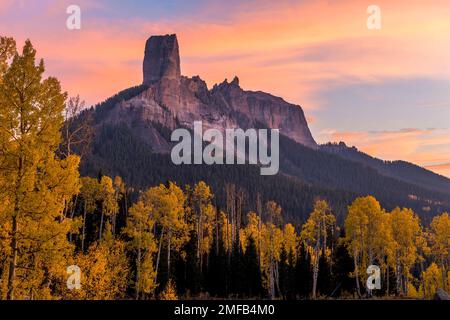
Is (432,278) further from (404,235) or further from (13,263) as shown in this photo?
(13,263)

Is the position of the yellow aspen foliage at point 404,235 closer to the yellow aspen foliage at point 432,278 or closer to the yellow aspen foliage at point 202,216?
the yellow aspen foliage at point 432,278

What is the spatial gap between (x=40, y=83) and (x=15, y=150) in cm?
310

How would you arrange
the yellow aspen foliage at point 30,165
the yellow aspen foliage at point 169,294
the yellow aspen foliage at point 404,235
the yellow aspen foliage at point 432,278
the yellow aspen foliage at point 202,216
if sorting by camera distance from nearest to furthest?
the yellow aspen foliage at point 30,165 < the yellow aspen foliage at point 169,294 < the yellow aspen foliage at point 404,235 < the yellow aspen foliage at point 202,216 < the yellow aspen foliage at point 432,278

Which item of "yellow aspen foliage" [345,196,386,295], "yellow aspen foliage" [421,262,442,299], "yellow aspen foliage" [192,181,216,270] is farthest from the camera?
"yellow aspen foliage" [421,262,442,299]

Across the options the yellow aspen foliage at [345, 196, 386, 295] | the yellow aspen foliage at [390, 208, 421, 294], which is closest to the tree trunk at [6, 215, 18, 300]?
the yellow aspen foliage at [345, 196, 386, 295]

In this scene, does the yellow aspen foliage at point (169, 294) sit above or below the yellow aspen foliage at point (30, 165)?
below

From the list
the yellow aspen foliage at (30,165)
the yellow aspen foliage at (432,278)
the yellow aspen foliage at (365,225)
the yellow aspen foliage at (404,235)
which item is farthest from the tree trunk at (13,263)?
the yellow aspen foliage at (432,278)

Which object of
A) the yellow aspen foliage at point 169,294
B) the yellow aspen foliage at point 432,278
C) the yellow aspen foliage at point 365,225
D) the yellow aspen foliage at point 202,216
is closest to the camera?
the yellow aspen foliage at point 169,294

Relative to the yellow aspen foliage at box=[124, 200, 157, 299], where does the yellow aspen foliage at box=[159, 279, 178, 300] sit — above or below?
below

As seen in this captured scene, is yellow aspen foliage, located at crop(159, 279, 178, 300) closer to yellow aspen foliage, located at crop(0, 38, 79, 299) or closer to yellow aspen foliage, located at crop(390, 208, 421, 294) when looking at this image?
yellow aspen foliage, located at crop(0, 38, 79, 299)

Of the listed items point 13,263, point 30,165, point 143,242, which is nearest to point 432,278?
point 143,242

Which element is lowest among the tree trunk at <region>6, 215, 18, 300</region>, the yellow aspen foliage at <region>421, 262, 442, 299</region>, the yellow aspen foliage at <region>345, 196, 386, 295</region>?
the yellow aspen foliage at <region>421, 262, 442, 299</region>

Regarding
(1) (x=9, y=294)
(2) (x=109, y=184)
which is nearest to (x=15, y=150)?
(1) (x=9, y=294)

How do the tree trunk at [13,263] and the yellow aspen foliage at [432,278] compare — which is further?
the yellow aspen foliage at [432,278]
